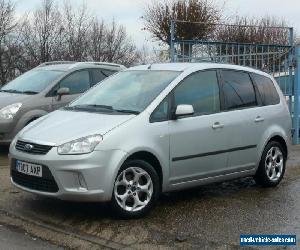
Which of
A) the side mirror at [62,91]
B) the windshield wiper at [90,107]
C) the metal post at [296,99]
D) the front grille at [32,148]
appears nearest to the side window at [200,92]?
the windshield wiper at [90,107]

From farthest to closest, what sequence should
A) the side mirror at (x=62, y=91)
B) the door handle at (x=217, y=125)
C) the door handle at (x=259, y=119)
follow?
1. the side mirror at (x=62, y=91)
2. the door handle at (x=259, y=119)
3. the door handle at (x=217, y=125)

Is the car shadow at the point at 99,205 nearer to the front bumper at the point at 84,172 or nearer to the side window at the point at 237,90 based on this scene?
the front bumper at the point at 84,172

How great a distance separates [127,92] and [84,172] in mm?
1435

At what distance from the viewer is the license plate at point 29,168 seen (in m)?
5.55

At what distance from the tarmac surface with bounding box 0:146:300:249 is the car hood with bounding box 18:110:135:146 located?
868mm

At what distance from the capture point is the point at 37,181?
5.66 m

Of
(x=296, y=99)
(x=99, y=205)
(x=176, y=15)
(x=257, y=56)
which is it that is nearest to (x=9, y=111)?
(x=99, y=205)

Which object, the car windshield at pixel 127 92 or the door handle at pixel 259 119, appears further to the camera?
the door handle at pixel 259 119

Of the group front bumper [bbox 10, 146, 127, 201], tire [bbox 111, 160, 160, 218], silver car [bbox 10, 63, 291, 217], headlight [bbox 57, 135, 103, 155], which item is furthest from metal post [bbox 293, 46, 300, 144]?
headlight [bbox 57, 135, 103, 155]

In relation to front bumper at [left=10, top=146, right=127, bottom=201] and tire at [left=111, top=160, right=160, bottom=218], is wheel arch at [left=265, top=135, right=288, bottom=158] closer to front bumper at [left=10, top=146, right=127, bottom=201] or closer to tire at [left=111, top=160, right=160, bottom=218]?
tire at [left=111, top=160, right=160, bottom=218]

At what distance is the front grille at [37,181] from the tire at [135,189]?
2.10 feet

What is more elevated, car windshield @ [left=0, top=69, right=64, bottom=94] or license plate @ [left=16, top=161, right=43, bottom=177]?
car windshield @ [left=0, top=69, right=64, bottom=94]

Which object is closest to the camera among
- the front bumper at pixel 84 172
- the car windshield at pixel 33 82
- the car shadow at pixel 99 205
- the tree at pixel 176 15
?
the front bumper at pixel 84 172

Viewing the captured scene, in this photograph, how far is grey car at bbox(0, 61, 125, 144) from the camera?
30.9 ft
